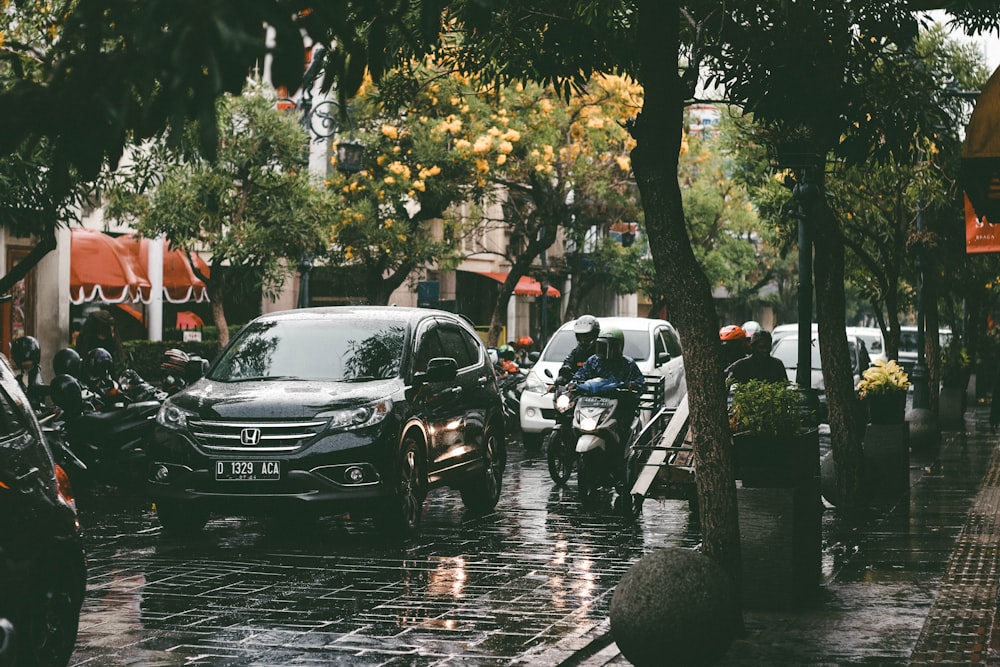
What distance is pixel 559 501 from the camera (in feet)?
48.7

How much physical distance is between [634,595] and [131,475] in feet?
28.8

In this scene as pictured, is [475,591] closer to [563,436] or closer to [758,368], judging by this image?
[758,368]

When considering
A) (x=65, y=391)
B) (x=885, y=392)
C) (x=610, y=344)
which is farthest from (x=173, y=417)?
(x=885, y=392)

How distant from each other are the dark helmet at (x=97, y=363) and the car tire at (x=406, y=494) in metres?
4.19

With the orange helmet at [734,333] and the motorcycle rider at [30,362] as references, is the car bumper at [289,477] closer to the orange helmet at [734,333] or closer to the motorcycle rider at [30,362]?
the motorcycle rider at [30,362]

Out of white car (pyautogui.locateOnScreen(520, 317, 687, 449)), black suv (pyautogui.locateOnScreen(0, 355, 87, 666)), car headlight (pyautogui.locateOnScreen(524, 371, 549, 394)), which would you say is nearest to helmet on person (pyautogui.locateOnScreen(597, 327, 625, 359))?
white car (pyautogui.locateOnScreen(520, 317, 687, 449))

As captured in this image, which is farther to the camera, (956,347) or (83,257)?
(956,347)

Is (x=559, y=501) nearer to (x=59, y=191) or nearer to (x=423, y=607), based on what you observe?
(x=423, y=607)

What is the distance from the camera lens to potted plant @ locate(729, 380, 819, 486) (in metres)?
9.11

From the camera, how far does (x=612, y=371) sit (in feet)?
49.1

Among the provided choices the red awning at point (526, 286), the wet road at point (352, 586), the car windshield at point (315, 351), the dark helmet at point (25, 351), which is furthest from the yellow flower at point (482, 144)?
the car windshield at point (315, 351)

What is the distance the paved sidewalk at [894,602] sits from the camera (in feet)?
→ 24.7

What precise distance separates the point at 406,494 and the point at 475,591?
8.49 feet

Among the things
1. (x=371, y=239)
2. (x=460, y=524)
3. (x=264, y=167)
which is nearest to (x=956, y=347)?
(x=371, y=239)
